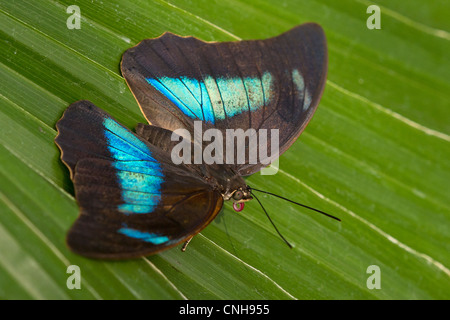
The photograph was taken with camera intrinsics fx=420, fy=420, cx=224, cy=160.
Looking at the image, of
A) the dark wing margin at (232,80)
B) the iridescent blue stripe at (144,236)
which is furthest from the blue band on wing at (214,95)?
the iridescent blue stripe at (144,236)

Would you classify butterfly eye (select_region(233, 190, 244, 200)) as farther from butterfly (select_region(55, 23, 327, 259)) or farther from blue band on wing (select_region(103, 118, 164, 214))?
blue band on wing (select_region(103, 118, 164, 214))

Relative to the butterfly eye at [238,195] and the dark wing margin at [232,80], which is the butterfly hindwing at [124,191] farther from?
the dark wing margin at [232,80]

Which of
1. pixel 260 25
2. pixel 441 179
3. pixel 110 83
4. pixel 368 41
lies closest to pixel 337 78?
pixel 368 41

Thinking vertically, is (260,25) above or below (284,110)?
above

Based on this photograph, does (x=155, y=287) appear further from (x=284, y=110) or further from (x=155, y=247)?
(x=284, y=110)

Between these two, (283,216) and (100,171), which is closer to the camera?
(100,171)

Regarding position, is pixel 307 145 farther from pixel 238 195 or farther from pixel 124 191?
pixel 124 191

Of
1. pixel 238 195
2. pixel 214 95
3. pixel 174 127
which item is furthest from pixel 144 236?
pixel 214 95
